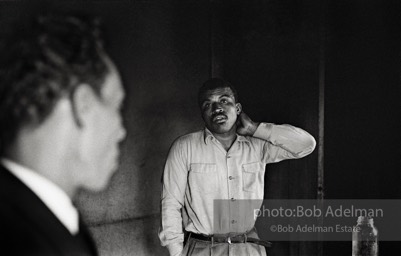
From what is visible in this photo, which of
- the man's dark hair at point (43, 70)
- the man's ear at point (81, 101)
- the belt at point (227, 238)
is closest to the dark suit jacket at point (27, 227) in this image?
the man's dark hair at point (43, 70)

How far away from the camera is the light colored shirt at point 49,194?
0.89m

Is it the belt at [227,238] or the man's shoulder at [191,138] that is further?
the man's shoulder at [191,138]

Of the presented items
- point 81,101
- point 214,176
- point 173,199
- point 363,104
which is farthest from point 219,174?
point 81,101

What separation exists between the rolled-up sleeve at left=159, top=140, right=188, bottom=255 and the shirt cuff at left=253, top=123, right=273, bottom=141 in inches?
19.2

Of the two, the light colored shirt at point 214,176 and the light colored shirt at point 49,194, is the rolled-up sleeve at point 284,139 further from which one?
the light colored shirt at point 49,194

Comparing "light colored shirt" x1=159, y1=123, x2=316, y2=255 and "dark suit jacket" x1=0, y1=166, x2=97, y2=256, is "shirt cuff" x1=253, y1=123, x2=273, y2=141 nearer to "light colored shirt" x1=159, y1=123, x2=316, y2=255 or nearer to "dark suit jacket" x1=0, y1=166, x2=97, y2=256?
"light colored shirt" x1=159, y1=123, x2=316, y2=255

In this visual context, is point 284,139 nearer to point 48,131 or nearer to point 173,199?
point 173,199

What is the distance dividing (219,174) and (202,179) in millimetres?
115

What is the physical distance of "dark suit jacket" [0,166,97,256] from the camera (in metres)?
0.83

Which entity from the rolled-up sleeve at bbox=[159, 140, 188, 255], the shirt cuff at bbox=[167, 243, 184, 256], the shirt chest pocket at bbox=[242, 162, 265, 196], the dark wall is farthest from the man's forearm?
the dark wall

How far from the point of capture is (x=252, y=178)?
375 cm

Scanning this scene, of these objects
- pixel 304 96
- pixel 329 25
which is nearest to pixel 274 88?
pixel 304 96

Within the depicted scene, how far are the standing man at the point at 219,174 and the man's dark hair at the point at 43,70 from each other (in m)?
2.28

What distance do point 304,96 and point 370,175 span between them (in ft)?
2.57
